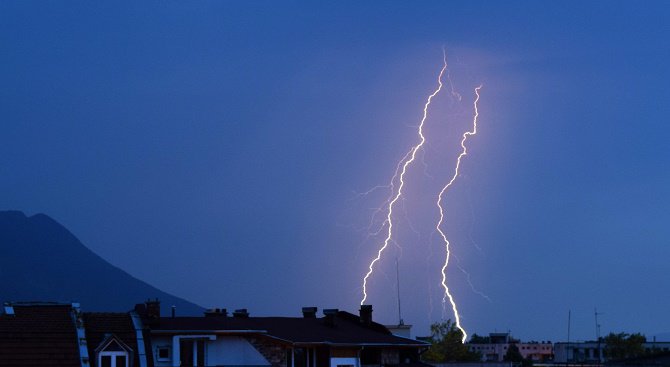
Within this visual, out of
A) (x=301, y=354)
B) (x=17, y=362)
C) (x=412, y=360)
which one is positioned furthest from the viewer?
(x=412, y=360)

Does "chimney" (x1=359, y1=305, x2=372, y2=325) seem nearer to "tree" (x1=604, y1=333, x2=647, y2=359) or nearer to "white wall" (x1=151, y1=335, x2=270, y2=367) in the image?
"white wall" (x1=151, y1=335, x2=270, y2=367)

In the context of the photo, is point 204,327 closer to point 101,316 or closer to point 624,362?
point 101,316

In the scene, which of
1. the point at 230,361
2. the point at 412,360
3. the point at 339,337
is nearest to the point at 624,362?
the point at 412,360

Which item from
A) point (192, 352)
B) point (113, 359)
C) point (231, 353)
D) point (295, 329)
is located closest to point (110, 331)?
point (113, 359)

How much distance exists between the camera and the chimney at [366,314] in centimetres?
6444

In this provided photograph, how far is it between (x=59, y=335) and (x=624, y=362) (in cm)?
4850

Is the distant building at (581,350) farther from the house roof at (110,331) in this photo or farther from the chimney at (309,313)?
the house roof at (110,331)

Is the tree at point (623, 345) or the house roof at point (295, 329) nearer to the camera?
the house roof at point (295, 329)

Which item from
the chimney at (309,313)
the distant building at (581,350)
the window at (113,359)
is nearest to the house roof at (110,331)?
the window at (113,359)

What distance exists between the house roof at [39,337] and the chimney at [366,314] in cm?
1938

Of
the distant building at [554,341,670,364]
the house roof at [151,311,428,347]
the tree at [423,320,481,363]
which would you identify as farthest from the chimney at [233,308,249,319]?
the distant building at [554,341,670,364]

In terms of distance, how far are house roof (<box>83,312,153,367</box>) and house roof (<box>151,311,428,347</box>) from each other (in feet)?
3.79

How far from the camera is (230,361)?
52.4m

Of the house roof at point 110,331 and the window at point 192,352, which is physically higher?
the house roof at point 110,331
